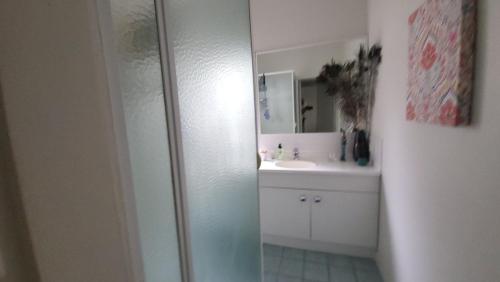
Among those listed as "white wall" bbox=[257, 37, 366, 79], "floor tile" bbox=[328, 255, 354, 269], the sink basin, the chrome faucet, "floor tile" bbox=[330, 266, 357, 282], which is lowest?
"floor tile" bbox=[330, 266, 357, 282]

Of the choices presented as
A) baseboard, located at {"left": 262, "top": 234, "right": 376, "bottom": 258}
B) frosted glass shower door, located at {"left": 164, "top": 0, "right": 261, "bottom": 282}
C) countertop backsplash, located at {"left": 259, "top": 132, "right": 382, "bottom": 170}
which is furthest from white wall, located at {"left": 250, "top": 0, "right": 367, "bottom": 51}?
baseboard, located at {"left": 262, "top": 234, "right": 376, "bottom": 258}

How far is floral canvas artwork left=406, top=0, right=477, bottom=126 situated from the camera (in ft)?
2.15

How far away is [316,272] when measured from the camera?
66.4 inches

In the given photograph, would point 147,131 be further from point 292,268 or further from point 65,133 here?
point 292,268

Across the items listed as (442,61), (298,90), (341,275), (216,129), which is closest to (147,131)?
(216,129)

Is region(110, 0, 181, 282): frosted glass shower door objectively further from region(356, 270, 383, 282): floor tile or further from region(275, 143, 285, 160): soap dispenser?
region(275, 143, 285, 160): soap dispenser

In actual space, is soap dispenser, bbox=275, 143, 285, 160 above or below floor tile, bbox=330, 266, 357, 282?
above

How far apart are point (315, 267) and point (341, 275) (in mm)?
192

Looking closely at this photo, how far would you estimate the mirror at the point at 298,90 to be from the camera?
2.04 m

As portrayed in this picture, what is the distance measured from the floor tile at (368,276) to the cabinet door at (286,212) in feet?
1.44

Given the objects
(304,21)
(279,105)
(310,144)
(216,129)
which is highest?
(304,21)

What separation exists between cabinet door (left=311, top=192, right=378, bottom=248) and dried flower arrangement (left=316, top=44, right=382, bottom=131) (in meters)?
0.67

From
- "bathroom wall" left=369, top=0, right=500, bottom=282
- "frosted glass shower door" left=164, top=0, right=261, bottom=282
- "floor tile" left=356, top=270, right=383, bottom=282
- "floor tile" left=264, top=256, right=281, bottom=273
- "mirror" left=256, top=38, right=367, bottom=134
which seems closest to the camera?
"frosted glass shower door" left=164, top=0, right=261, bottom=282

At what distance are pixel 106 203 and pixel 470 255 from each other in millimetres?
1023
